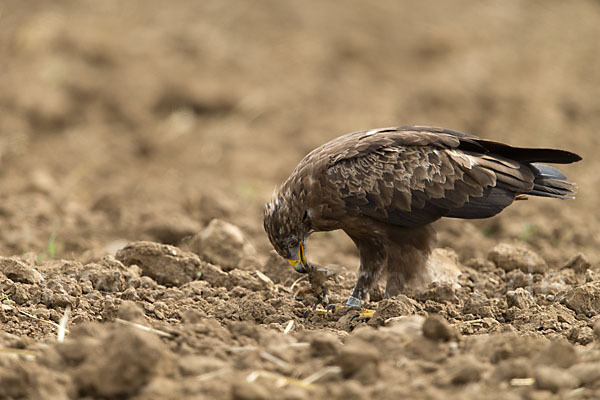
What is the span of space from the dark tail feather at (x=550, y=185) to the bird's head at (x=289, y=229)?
1.86 m

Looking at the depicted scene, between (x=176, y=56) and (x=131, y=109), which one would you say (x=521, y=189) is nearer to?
(x=131, y=109)

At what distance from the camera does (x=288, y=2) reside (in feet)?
62.8

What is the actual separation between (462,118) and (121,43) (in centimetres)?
663

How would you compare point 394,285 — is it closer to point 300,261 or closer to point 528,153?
point 300,261

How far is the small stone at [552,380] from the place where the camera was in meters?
3.93

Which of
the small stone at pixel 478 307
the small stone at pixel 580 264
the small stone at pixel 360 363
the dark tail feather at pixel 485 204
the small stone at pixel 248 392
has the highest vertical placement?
the dark tail feather at pixel 485 204

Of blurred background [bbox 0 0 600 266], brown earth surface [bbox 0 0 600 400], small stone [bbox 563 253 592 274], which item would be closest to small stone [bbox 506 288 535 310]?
brown earth surface [bbox 0 0 600 400]

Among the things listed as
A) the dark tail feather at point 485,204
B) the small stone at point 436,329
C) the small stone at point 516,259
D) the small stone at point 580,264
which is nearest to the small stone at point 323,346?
the small stone at point 436,329

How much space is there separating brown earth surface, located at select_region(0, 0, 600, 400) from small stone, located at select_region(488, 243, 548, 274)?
0.02 meters

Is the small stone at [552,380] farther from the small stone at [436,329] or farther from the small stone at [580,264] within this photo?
the small stone at [580,264]

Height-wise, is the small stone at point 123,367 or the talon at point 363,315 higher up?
the talon at point 363,315

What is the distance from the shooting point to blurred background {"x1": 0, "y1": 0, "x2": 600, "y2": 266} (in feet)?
30.8

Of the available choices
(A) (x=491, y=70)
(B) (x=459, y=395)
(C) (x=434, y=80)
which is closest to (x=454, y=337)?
(B) (x=459, y=395)

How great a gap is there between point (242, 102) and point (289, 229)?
8185mm
